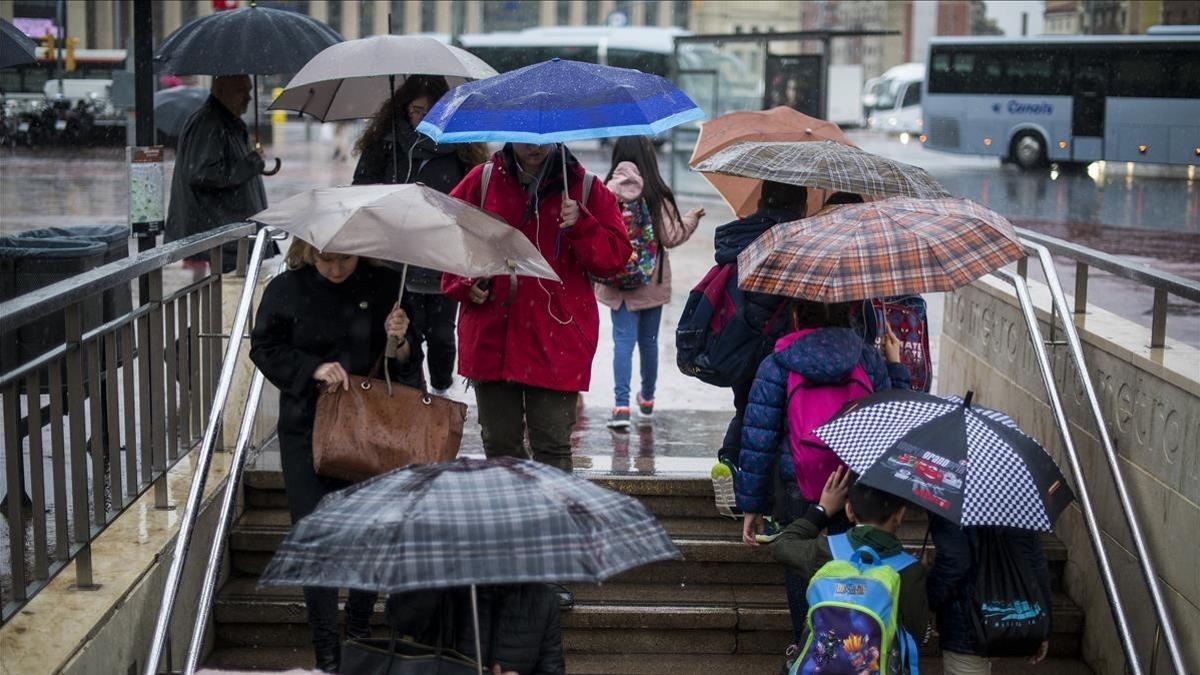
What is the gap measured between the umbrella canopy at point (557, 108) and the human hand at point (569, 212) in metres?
0.24

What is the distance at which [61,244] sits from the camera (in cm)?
715

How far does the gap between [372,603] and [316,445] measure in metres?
0.74

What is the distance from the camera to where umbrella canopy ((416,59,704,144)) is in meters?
4.95

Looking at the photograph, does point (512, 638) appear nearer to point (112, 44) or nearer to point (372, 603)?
point (372, 603)

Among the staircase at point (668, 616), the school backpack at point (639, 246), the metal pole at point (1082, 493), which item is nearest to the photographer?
the metal pole at point (1082, 493)

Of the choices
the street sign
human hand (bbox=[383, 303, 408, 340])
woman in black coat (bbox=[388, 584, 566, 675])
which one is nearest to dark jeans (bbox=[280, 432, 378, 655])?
human hand (bbox=[383, 303, 408, 340])

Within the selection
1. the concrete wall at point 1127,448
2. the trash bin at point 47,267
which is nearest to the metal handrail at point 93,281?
the trash bin at point 47,267

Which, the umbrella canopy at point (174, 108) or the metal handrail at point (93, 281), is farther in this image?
the umbrella canopy at point (174, 108)

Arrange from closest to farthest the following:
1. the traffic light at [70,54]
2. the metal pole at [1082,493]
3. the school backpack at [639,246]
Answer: the metal pole at [1082,493], the school backpack at [639,246], the traffic light at [70,54]

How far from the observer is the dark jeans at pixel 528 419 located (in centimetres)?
537

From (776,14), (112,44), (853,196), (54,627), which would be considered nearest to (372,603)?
(54,627)

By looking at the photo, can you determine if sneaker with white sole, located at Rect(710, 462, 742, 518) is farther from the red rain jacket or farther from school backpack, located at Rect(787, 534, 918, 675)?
school backpack, located at Rect(787, 534, 918, 675)

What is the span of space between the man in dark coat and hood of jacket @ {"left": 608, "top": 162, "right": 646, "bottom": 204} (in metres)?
2.07

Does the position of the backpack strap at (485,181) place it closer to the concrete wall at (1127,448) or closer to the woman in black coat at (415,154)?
the woman in black coat at (415,154)
